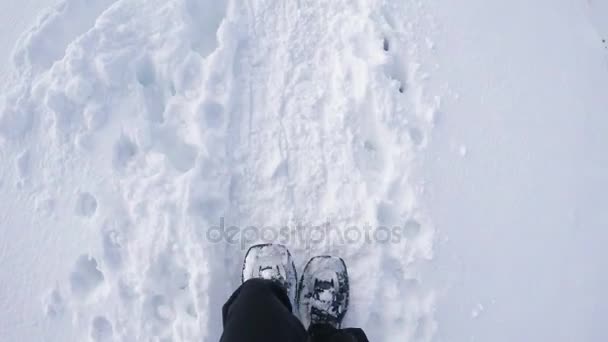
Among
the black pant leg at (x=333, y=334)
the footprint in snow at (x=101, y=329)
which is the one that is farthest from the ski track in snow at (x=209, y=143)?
the black pant leg at (x=333, y=334)

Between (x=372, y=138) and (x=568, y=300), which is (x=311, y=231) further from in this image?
(x=568, y=300)

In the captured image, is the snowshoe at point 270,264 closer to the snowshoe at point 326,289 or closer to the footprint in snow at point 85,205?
the snowshoe at point 326,289

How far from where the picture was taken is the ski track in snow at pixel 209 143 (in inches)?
59.1

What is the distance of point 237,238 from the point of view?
1.59 m

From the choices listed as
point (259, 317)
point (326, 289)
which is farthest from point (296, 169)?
point (259, 317)

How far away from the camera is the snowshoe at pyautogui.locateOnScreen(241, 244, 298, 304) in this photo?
1541mm

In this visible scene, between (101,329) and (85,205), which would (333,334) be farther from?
(85,205)

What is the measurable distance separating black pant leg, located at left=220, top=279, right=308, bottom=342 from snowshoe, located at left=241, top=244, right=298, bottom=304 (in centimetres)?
13

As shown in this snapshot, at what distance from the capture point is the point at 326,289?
5.12 feet

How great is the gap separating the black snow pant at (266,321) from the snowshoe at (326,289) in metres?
0.11

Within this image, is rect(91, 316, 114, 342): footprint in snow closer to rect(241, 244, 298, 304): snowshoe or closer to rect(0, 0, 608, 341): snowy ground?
rect(0, 0, 608, 341): snowy ground

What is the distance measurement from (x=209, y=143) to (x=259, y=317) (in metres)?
0.72

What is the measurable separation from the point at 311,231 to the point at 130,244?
0.71 metres

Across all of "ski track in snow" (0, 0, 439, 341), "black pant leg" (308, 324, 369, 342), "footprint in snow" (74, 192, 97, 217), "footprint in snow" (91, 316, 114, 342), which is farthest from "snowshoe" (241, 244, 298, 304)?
"footprint in snow" (74, 192, 97, 217)
